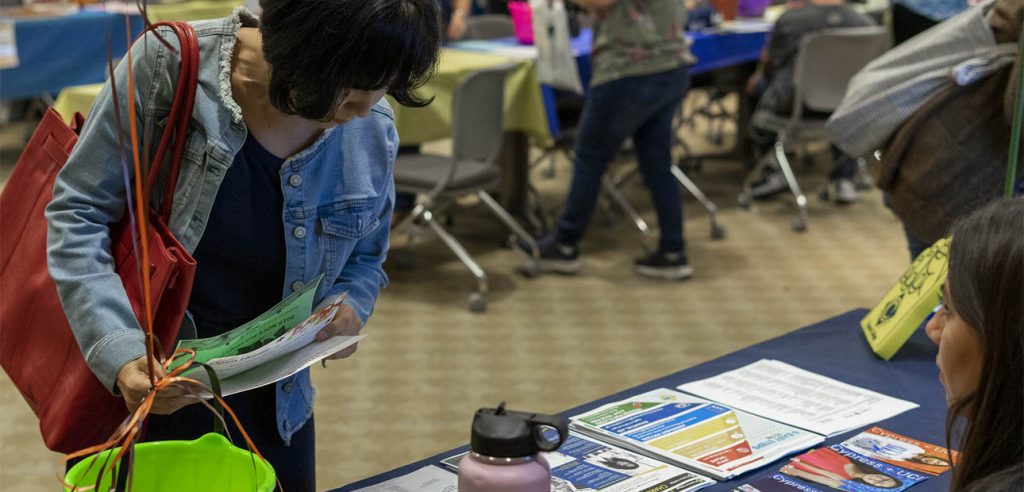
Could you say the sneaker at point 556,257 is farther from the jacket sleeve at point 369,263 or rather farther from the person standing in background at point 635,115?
the jacket sleeve at point 369,263

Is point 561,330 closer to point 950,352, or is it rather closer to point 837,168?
point 837,168

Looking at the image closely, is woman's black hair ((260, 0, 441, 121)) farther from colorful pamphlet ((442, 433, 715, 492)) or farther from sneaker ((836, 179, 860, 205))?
sneaker ((836, 179, 860, 205))

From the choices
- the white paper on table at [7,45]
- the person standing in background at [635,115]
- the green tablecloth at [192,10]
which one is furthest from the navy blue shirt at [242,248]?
the white paper on table at [7,45]

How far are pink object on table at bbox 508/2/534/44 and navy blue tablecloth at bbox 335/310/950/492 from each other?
10.4 ft

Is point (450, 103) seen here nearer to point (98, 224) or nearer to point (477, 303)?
point (477, 303)

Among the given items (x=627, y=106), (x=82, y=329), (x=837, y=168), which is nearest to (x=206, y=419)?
(x=82, y=329)

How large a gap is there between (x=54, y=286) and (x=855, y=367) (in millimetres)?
1259

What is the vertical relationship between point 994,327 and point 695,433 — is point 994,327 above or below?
above

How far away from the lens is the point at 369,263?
1.63m

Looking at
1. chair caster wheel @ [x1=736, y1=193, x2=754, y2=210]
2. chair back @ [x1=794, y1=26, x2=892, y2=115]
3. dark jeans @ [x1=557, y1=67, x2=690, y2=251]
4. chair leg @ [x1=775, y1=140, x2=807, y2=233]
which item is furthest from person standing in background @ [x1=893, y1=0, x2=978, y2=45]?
dark jeans @ [x1=557, y1=67, x2=690, y2=251]

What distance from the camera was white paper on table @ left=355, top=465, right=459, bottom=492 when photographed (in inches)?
56.9

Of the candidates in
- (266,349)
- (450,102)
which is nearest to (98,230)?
(266,349)

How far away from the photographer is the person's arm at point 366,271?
5.10ft

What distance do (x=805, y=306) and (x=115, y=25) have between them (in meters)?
3.68
